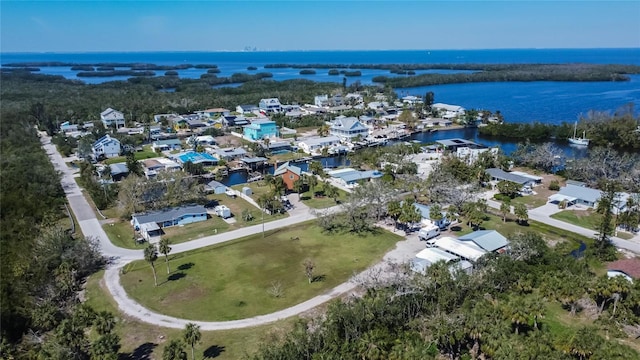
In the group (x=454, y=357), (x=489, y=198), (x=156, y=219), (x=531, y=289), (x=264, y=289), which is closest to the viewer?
(x=454, y=357)

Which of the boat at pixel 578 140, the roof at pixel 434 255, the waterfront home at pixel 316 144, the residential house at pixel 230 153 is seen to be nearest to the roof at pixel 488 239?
the roof at pixel 434 255

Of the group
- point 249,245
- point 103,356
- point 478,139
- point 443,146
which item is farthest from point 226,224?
point 478,139

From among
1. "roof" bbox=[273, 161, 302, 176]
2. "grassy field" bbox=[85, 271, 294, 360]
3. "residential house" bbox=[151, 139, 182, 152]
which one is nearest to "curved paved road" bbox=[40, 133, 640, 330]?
"grassy field" bbox=[85, 271, 294, 360]

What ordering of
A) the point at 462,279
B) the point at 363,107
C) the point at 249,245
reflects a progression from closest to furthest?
the point at 462,279 < the point at 249,245 < the point at 363,107

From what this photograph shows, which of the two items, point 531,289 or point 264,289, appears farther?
point 264,289

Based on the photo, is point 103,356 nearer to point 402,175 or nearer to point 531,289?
point 531,289

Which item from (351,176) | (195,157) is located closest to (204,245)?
(351,176)

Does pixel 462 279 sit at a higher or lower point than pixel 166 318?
higher

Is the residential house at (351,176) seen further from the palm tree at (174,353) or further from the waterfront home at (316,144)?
the palm tree at (174,353)
